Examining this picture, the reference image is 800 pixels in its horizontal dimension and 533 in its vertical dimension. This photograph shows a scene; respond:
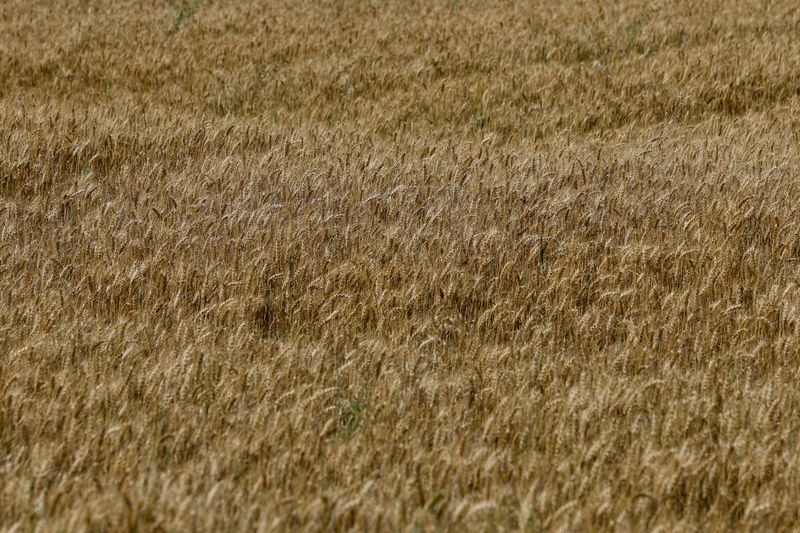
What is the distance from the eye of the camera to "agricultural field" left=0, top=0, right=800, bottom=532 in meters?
2.78

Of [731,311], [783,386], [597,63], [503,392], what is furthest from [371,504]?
[597,63]

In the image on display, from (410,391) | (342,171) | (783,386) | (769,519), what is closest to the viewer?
(769,519)

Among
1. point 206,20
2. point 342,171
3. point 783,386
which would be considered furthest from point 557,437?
point 206,20

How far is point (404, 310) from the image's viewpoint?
4.26 m

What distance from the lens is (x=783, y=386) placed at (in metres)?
3.61

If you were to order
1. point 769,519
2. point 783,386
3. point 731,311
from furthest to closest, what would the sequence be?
1. point 731,311
2. point 783,386
3. point 769,519

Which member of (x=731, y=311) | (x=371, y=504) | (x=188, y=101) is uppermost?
(x=371, y=504)

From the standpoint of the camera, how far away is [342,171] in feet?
20.5

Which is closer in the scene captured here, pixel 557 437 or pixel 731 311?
pixel 557 437

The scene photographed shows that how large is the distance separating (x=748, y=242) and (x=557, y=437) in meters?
2.58

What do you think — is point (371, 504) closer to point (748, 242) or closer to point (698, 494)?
point (698, 494)

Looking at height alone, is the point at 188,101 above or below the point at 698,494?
below

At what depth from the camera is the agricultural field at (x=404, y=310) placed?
109 inches

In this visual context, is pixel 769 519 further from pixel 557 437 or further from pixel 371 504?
pixel 371 504
